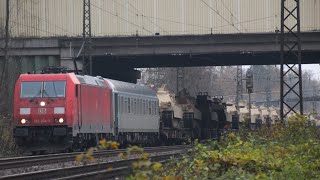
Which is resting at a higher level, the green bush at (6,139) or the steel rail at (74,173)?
the green bush at (6,139)

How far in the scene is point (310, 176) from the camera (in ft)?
44.5

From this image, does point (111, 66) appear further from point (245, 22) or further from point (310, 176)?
point (310, 176)

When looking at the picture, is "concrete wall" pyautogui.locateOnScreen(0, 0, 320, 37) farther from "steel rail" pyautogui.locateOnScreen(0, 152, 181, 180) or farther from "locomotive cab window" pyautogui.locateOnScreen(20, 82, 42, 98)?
"steel rail" pyautogui.locateOnScreen(0, 152, 181, 180)

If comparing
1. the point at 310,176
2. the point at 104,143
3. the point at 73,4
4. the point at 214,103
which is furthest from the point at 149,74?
the point at 104,143

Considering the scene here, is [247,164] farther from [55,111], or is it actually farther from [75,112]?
[55,111]

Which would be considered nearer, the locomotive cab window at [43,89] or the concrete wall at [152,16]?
the locomotive cab window at [43,89]

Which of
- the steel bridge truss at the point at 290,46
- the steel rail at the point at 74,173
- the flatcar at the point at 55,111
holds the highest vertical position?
the steel bridge truss at the point at 290,46

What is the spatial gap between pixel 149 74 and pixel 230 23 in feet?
157

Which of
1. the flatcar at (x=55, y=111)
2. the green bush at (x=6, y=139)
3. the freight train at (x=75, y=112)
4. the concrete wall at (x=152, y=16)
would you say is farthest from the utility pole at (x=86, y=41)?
the flatcar at (x=55, y=111)

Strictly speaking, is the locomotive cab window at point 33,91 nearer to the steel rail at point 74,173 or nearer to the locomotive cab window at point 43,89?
the locomotive cab window at point 43,89

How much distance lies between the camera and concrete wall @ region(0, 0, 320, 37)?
145ft

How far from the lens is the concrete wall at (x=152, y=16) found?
44.2m

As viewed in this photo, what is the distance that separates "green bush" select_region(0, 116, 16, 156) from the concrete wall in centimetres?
1060

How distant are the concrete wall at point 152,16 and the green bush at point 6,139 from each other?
417 inches
